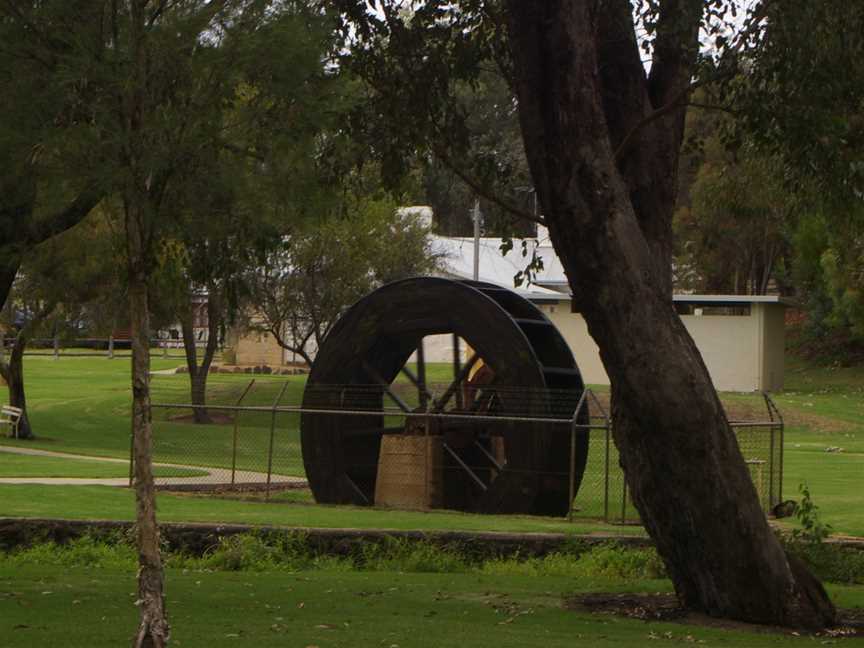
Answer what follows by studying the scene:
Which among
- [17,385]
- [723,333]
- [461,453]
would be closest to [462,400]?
[461,453]

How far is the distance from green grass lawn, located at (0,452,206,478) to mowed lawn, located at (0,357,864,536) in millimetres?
175

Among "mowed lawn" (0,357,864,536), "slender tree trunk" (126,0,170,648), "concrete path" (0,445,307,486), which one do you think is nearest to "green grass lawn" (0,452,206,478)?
"mowed lawn" (0,357,864,536)

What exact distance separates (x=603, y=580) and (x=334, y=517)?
16.6 ft

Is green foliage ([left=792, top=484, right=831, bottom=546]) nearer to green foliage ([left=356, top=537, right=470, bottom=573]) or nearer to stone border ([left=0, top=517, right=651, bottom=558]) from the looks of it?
stone border ([left=0, top=517, right=651, bottom=558])

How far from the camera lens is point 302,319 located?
41688 millimetres

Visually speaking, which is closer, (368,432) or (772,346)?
(368,432)

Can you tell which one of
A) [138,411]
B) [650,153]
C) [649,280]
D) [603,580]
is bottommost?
[603,580]

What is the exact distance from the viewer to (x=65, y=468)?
26219mm

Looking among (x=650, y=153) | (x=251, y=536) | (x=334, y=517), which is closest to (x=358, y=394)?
(x=334, y=517)

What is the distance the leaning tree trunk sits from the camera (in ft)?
38.3

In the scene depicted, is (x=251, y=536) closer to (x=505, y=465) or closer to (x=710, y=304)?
(x=505, y=465)

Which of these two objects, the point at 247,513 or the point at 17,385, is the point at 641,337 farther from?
the point at 17,385

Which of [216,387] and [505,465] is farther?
[216,387]

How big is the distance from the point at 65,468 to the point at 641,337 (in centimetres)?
1668
